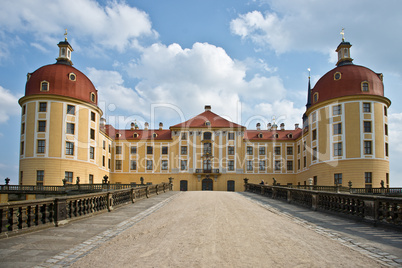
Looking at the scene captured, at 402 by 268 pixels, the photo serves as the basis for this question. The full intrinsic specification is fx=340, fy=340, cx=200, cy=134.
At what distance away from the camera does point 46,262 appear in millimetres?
6391

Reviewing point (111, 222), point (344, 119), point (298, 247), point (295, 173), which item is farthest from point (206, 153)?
point (298, 247)

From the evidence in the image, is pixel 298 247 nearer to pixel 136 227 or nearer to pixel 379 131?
pixel 136 227

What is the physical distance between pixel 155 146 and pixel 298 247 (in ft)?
170

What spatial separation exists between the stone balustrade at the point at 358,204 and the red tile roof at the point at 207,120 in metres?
38.0

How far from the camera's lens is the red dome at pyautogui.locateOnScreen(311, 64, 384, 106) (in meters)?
39.2

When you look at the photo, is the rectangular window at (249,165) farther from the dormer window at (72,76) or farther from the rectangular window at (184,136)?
the dormer window at (72,76)

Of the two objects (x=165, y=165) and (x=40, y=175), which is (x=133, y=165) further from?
(x=40, y=175)

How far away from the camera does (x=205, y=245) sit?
747 cm

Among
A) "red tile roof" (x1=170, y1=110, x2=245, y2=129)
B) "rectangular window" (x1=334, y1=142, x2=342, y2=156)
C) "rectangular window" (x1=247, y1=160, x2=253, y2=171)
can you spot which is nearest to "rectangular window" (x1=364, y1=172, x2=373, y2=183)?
"rectangular window" (x1=334, y1=142, x2=342, y2=156)

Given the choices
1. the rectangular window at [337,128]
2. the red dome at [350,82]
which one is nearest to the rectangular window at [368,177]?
the rectangular window at [337,128]

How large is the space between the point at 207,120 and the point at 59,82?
2521 centimetres

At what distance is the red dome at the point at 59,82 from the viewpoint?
40.4 meters

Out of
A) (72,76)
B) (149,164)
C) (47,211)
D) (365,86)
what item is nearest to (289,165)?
(365,86)

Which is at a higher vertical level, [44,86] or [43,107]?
[44,86]
